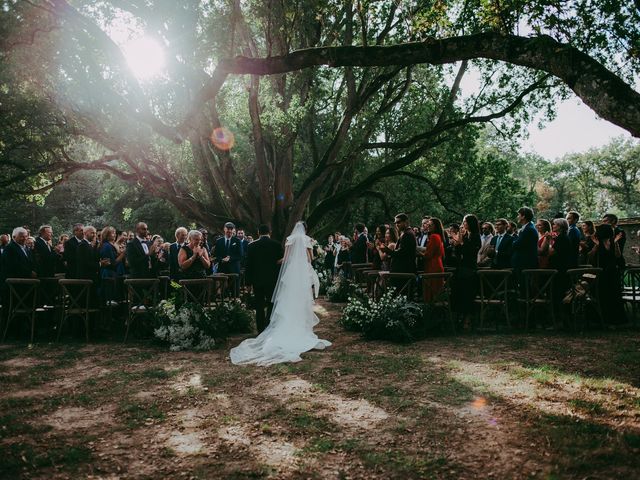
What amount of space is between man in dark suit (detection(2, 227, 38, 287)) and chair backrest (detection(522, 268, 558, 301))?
10.4m

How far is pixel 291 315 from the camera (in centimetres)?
898

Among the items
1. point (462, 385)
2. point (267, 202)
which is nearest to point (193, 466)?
point (462, 385)

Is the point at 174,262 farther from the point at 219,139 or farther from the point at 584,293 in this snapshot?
the point at 584,293

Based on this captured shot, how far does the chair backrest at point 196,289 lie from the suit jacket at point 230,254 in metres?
4.12

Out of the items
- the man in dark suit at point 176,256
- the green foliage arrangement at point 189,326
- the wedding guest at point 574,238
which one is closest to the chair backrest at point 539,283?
the wedding guest at point 574,238

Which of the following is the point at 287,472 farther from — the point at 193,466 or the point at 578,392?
the point at 578,392

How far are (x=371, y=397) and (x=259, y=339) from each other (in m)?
3.54

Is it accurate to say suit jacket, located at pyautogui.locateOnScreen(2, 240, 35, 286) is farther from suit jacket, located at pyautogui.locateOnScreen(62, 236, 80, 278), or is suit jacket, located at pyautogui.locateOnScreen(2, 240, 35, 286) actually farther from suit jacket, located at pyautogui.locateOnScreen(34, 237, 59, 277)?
suit jacket, located at pyautogui.locateOnScreen(62, 236, 80, 278)

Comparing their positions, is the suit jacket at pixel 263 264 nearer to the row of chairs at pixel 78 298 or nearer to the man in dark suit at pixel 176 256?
the row of chairs at pixel 78 298

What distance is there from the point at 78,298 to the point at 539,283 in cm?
964

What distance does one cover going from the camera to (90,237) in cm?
993

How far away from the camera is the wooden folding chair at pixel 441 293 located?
9183 mm

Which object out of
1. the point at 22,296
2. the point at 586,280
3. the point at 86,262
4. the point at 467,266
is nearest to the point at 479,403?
the point at 467,266

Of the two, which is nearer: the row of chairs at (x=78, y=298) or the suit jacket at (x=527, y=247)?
the row of chairs at (x=78, y=298)
